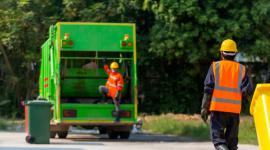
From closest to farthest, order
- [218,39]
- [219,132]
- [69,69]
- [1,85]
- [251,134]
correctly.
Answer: [219,132], [251,134], [69,69], [218,39], [1,85]

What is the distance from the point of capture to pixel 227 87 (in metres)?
5.89

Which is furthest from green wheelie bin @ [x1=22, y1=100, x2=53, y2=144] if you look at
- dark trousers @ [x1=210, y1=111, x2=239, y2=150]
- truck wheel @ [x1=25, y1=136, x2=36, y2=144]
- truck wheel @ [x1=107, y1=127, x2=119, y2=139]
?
dark trousers @ [x1=210, y1=111, x2=239, y2=150]

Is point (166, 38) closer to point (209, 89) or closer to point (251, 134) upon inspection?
point (251, 134)

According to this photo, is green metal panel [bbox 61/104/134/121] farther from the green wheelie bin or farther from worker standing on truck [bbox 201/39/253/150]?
worker standing on truck [bbox 201/39/253/150]

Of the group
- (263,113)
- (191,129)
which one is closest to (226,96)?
(263,113)

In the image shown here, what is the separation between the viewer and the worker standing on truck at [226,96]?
19.1 ft

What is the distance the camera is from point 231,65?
5941 mm

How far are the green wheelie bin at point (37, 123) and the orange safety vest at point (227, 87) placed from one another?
188 inches

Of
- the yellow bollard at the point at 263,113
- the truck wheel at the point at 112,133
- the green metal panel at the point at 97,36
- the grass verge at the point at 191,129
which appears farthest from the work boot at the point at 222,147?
the truck wheel at the point at 112,133

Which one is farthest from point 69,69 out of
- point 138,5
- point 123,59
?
point 138,5

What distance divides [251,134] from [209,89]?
17.3 ft

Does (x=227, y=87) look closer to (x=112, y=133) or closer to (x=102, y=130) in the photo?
(x=112, y=133)

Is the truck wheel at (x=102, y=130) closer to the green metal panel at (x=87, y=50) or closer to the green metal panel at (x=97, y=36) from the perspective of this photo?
the green metal panel at (x=87, y=50)

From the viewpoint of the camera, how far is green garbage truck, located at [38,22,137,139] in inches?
423
